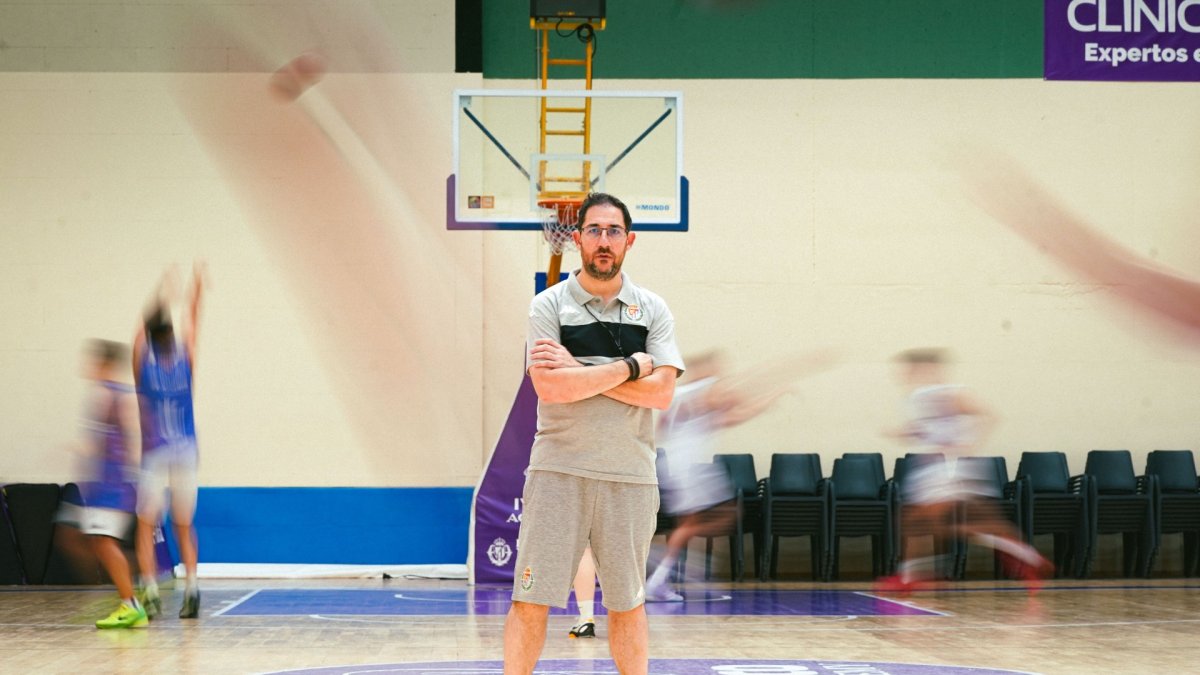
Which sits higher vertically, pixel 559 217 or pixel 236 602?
pixel 559 217

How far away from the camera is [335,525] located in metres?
10.7

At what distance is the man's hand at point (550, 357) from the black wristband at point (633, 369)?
156 millimetres

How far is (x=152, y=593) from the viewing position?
7535mm

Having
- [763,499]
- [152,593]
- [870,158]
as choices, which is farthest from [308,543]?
[870,158]

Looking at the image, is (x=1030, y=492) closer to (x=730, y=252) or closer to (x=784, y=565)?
(x=784, y=565)

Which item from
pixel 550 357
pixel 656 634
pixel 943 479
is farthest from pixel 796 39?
pixel 550 357

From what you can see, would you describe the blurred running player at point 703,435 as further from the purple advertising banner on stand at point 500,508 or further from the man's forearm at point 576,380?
the man's forearm at point 576,380

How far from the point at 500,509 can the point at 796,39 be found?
197 inches

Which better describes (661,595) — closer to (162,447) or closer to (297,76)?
(162,447)

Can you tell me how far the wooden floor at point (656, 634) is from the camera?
5.73 metres

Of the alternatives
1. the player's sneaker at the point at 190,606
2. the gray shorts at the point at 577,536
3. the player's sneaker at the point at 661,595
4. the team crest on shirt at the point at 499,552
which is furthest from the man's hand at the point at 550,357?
the team crest on shirt at the point at 499,552

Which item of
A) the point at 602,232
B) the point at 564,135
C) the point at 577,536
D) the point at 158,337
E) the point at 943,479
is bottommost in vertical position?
the point at 943,479

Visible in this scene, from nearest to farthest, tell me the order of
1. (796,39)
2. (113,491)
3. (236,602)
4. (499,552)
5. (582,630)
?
1. (582,630)
2. (113,491)
3. (236,602)
4. (499,552)
5. (796,39)

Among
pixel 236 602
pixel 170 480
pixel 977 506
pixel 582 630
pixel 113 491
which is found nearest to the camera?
pixel 582 630
